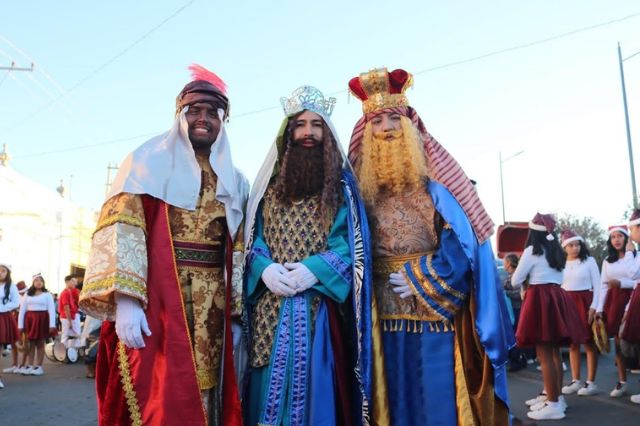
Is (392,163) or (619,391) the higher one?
(392,163)

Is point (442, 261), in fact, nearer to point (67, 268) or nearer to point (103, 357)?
point (103, 357)

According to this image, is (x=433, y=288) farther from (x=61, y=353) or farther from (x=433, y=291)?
(x=61, y=353)

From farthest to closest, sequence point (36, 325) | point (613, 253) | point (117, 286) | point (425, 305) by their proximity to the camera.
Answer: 1. point (36, 325)
2. point (613, 253)
3. point (425, 305)
4. point (117, 286)

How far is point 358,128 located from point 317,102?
43 cm

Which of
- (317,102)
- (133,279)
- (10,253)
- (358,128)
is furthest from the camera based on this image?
(10,253)

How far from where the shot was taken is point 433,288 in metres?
3.45

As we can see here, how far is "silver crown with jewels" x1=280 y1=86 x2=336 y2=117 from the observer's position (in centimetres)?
375

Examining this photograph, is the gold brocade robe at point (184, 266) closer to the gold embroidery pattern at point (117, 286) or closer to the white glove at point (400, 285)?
the gold embroidery pattern at point (117, 286)

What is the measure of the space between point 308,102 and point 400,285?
4.13 feet

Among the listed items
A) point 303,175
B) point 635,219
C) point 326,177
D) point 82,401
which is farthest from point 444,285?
point 82,401

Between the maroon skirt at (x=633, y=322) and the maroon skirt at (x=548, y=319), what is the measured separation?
0.46 m

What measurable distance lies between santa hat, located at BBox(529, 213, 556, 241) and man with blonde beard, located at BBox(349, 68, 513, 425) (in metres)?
3.13

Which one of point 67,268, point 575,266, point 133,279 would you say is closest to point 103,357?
point 133,279

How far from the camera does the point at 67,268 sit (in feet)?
88.6
